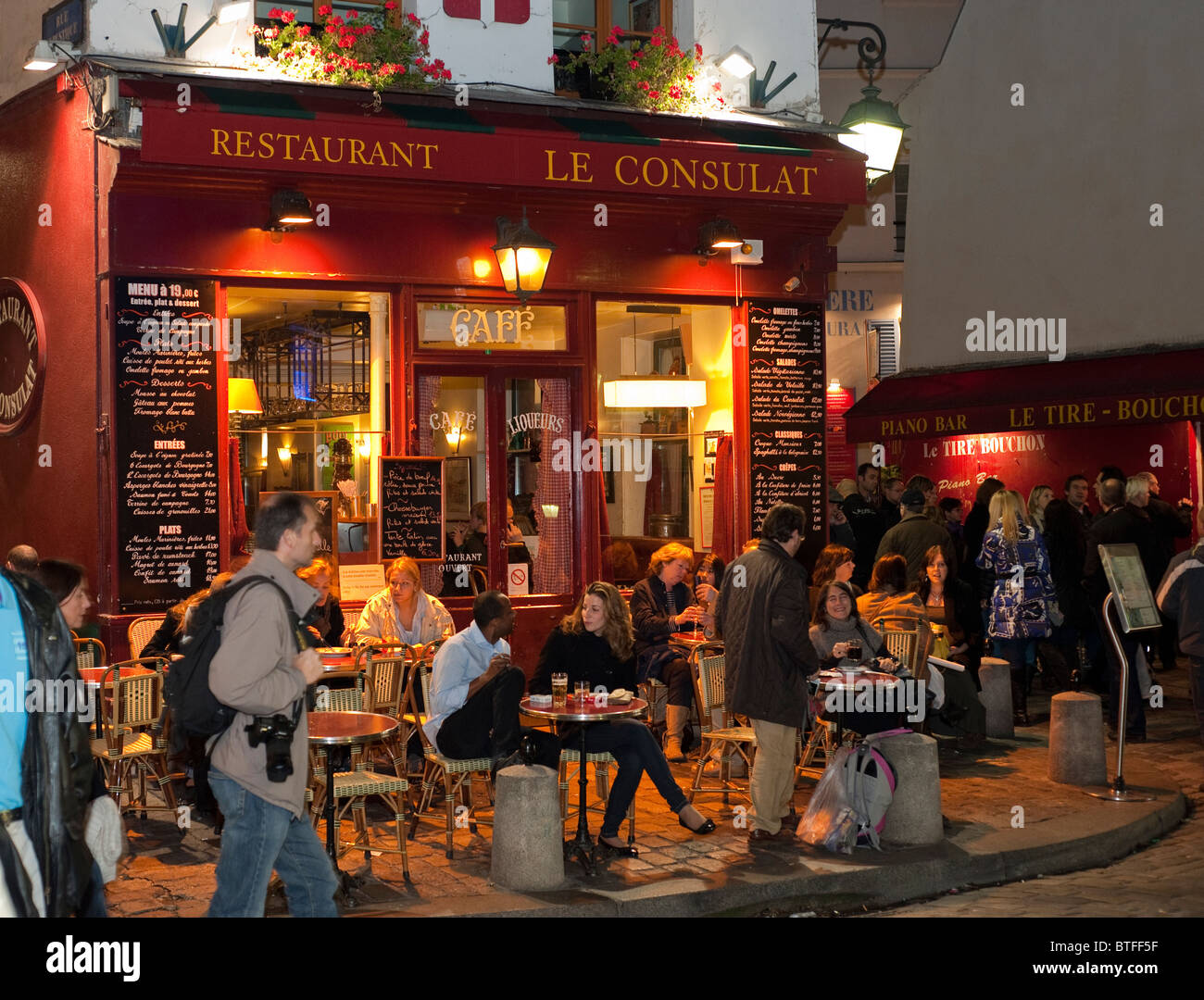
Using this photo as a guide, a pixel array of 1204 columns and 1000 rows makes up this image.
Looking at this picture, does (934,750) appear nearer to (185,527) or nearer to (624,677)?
(624,677)

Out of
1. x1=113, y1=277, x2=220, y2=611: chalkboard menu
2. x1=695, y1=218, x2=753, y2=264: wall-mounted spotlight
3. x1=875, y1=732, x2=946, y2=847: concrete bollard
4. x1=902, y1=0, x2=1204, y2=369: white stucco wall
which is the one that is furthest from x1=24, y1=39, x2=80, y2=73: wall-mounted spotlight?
x1=902, y1=0, x2=1204, y2=369: white stucco wall

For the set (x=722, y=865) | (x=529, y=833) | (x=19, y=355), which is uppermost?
(x=19, y=355)

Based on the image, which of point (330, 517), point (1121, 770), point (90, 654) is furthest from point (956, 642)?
point (90, 654)

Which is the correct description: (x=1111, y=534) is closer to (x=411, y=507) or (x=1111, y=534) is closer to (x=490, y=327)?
(x=490, y=327)

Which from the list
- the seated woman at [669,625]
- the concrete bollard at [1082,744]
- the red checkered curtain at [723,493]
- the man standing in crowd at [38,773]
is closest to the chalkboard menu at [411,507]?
the seated woman at [669,625]

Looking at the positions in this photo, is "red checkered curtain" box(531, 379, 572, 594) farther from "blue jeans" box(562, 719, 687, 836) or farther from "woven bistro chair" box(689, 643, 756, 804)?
"blue jeans" box(562, 719, 687, 836)

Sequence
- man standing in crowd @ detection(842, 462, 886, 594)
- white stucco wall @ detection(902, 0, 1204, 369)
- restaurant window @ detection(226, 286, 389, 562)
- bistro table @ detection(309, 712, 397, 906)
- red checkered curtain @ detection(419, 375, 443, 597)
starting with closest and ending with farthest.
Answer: bistro table @ detection(309, 712, 397, 906) < restaurant window @ detection(226, 286, 389, 562) < red checkered curtain @ detection(419, 375, 443, 597) < man standing in crowd @ detection(842, 462, 886, 594) < white stucco wall @ detection(902, 0, 1204, 369)

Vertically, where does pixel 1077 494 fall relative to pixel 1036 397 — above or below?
below

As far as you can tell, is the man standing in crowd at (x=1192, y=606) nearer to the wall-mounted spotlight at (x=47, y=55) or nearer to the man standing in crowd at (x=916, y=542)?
the man standing in crowd at (x=916, y=542)

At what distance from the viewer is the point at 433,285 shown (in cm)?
1131

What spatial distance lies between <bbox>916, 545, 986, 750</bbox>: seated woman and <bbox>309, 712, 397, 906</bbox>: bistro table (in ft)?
15.3

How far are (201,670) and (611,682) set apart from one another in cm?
362

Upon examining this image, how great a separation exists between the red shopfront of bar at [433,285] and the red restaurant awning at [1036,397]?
3896mm

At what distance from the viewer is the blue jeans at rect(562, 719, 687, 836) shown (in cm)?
757
